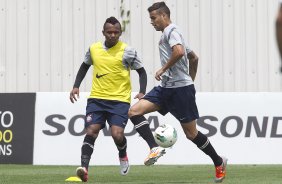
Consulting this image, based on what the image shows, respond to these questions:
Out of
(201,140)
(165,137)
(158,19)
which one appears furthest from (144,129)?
(158,19)

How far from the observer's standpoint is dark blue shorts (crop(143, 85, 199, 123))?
A: 1017 cm

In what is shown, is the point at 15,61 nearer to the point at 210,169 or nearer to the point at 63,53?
the point at 63,53

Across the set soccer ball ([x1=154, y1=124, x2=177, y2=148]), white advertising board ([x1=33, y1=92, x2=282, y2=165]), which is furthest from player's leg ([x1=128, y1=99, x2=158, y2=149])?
white advertising board ([x1=33, y1=92, x2=282, y2=165])

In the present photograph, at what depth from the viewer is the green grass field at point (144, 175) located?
1082cm

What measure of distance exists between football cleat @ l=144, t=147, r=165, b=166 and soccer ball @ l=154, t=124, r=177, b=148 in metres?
0.24

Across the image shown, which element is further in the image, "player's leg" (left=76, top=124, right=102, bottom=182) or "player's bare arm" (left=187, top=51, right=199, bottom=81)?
"player's bare arm" (left=187, top=51, right=199, bottom=81)

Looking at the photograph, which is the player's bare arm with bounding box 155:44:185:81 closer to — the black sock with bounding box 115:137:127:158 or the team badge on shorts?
the team badge on shorts

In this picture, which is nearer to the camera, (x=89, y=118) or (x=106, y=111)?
(x=89, y=118)

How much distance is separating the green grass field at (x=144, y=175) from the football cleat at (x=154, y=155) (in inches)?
18.4

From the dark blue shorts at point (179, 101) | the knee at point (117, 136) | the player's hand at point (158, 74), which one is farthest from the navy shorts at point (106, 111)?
the player's hand at point (158, 74)

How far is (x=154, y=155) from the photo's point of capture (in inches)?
395

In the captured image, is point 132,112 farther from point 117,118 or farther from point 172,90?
point 117,118

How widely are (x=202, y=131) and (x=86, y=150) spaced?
5341 mm

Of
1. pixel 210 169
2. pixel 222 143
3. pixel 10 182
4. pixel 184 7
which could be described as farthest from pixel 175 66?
pixel 184 7
